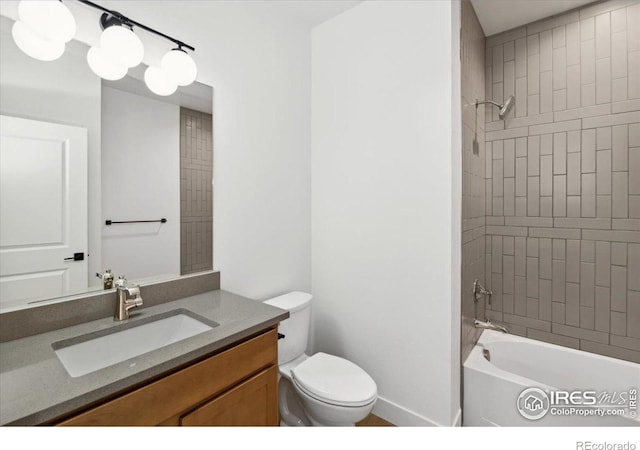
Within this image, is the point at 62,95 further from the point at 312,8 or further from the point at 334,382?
the point at 334,382

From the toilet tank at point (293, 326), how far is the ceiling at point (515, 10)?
2.16m

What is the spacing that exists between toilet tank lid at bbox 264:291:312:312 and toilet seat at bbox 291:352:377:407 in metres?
0.30

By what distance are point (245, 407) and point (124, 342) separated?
0.51 meters

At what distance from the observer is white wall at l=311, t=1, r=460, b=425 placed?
1.59 m

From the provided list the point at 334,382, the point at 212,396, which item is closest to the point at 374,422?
the point at 334,382

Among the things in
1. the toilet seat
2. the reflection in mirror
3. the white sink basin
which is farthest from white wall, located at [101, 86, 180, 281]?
the toilet seat

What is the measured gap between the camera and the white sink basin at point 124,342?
1000mm

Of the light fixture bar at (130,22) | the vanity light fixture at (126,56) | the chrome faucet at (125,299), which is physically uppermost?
the light fixture bar at (130,22)

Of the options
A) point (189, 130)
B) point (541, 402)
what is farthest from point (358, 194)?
point (541, 402)

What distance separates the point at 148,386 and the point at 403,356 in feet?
4.46

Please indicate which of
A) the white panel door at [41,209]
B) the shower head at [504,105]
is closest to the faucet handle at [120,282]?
the white panel door at [41,209]

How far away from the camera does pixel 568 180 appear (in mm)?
2018

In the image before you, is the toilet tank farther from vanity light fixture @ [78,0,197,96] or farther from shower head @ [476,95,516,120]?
shower head @ [476,95,516,120]

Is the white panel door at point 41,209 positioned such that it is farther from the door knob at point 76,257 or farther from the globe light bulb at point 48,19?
the globe light bulb at point 48,19
